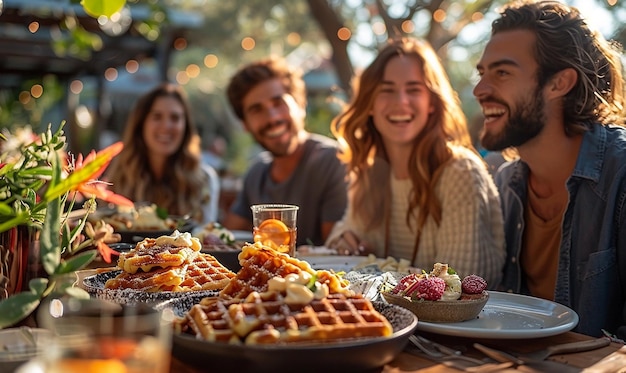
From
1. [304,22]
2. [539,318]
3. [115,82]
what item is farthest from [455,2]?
[115,82]

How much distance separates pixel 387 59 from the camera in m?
3.53

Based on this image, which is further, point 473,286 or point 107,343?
point 473,286

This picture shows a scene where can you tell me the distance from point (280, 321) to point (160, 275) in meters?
0.49

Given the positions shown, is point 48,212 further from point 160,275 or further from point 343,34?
point 343,34

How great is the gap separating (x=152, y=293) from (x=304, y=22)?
41.2 ft

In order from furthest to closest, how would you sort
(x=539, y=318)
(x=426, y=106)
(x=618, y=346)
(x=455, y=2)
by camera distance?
(x=455, y=2) < (x=426, y=106) < (x=539, y=318) < (x=618, y=346)

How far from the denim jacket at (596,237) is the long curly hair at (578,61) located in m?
0.11

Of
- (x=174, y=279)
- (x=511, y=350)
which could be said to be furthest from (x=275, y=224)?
(x=511, y=350)

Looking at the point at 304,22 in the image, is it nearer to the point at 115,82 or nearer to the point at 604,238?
the point at 115,82

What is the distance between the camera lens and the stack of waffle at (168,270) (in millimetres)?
1677

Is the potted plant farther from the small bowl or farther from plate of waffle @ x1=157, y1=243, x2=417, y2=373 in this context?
the small bowl

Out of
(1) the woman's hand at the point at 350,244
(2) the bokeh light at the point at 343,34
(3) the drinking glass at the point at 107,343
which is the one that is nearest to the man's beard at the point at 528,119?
(1) the woman's hand at the point at 350,244

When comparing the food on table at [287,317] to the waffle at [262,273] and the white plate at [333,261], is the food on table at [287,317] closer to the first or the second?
the waffle at [262,273]

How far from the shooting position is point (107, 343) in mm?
841
